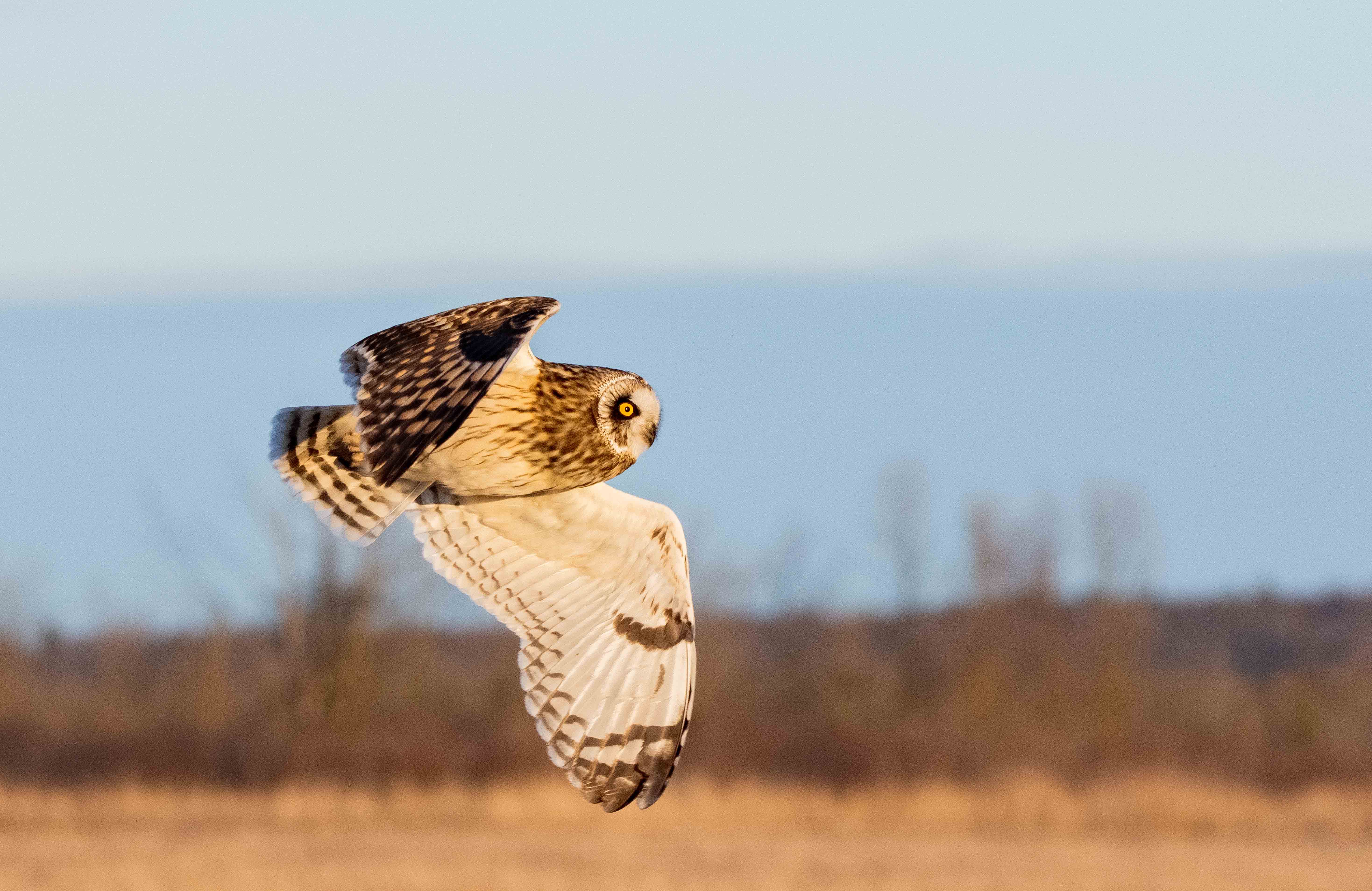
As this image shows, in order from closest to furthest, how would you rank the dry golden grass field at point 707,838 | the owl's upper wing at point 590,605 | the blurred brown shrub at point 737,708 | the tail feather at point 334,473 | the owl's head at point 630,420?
the owl's head at point 630,420 < the tail feather at point 334,473 < the owl's upper wing at point 590,605 < the dry golden grass field at point 707,838 < the blurred brown shrub at point 737,708

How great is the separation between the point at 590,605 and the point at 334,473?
34.8 inches

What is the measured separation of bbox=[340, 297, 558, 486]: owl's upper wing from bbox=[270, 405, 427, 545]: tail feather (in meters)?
0.64

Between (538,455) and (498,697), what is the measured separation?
87.0 feet

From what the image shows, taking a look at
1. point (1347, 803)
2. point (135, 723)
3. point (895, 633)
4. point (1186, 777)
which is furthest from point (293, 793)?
point (895, 633)

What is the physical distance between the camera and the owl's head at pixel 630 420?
449 cm

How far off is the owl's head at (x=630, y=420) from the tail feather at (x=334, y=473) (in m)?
0.60

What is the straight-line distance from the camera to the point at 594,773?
4.95 meters

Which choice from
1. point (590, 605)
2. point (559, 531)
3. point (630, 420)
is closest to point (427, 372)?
point (630, 420)

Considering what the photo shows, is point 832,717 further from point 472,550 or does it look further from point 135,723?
point 472,550

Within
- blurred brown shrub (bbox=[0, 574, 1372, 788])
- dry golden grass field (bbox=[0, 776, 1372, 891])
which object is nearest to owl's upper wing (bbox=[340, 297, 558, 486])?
dry golden grass field (bbox=[0, 776, 1372, 891])

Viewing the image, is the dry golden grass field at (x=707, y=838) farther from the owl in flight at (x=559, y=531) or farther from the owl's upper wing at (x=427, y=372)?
the owl's upper wing at (x=427, y=372)

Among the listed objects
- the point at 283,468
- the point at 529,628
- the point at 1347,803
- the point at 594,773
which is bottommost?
the point at 1347,803

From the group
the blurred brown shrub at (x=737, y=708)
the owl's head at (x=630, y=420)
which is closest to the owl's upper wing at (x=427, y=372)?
the owl's head at (x=630, y=420)

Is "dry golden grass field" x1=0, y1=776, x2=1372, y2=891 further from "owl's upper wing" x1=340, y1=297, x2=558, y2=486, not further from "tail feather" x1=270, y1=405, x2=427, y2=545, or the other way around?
"owl's upper wing" x1=340, y1=297, x2=558, y2=486
